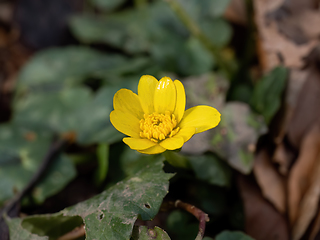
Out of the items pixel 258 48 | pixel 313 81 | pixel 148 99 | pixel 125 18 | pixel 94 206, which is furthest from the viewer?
pixel 125 18

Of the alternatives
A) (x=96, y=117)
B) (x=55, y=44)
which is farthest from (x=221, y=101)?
(x=55, y=44)

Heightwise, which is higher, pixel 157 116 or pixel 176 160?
pixel 157 116

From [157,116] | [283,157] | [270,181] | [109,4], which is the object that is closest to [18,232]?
[157,116]

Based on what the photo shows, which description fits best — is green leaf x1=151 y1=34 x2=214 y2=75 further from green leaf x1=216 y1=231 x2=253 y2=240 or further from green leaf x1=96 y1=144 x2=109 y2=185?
green leaf x1=216 y1=231 x2=253 y2=240

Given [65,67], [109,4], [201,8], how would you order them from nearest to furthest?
[201,8]
[65,67]
[109,4]

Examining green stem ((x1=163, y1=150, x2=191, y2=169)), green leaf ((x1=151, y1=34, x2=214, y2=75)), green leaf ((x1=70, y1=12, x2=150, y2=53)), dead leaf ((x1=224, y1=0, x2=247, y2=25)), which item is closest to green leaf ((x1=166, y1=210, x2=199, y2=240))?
green stem ((x1=163, y1=150, x2=191, y2=169))

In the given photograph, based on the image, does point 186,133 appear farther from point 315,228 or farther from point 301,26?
point 301,26

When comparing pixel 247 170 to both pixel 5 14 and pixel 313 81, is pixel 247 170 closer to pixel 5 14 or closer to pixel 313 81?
pixel 313 81
